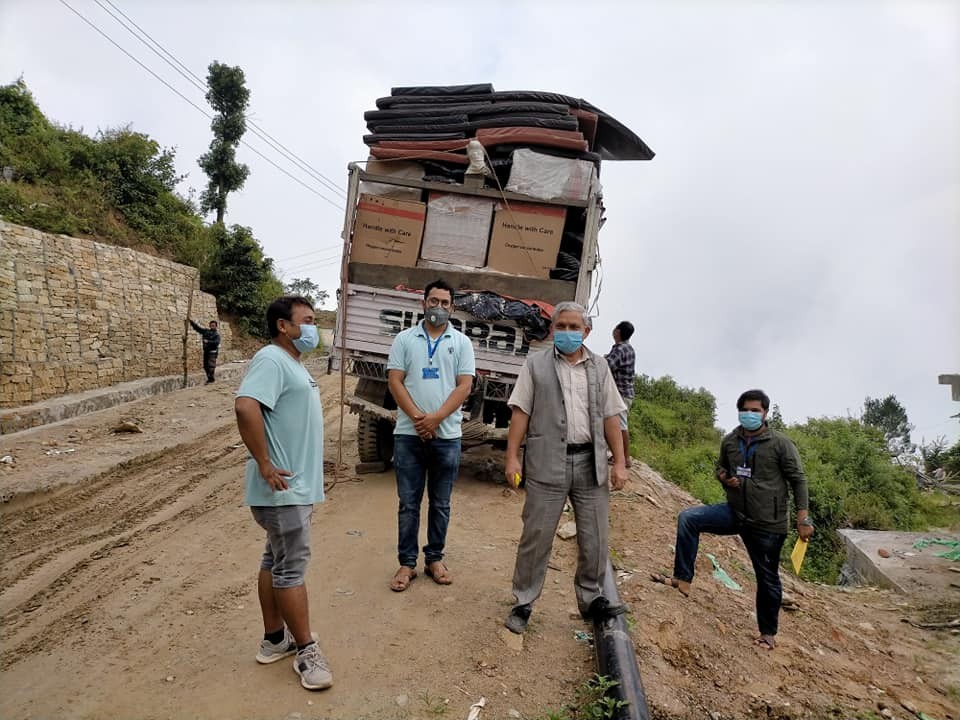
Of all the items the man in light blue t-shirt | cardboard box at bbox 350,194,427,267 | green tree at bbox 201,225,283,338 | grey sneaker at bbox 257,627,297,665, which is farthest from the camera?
green tree at bbox 201,225,283,338

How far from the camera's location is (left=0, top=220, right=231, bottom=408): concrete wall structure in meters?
9.77

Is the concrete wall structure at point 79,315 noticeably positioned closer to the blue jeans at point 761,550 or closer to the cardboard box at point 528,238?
the cardboard box at point 528,238

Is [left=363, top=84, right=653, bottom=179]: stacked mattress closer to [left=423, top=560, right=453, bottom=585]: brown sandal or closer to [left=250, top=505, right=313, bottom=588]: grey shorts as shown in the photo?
[left=423, top=560, right=453, bottom=585]: brown sandal

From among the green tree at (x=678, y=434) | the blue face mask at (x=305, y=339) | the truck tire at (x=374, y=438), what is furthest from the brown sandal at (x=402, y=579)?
the green tree at (x=678, y=434)

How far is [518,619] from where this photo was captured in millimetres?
3168

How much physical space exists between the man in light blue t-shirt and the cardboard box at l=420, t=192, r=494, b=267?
323 centimetres

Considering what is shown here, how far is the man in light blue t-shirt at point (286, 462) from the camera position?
245 cm

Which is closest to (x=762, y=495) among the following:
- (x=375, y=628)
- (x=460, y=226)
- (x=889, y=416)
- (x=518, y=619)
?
(x=518, y=619)

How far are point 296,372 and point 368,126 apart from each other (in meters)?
4.54

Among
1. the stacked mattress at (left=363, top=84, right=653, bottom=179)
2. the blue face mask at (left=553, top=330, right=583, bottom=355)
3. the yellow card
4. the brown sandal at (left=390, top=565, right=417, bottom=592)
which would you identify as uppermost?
the stacked mattress at (left=363, top=84, right=653, bottom=179)

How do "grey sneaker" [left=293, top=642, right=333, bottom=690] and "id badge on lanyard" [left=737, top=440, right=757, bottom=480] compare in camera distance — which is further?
"id badge on lanyard" [left=737, top=440, right=757, bottom=480]

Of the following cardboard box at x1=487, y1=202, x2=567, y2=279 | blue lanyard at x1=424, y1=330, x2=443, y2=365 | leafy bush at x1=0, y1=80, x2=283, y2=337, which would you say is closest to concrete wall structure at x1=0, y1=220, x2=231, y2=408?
leafy bush at x1=0, y1=80, x2=283, y2=337

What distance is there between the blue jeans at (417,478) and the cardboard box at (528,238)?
2.60 metres

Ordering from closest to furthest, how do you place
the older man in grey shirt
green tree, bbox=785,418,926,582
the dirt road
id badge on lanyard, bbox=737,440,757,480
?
the dirt road, the older man in grey shirt, id badge on lanyard, bbox=737,440,757,480, green tree, bbox=785,418,926,582
